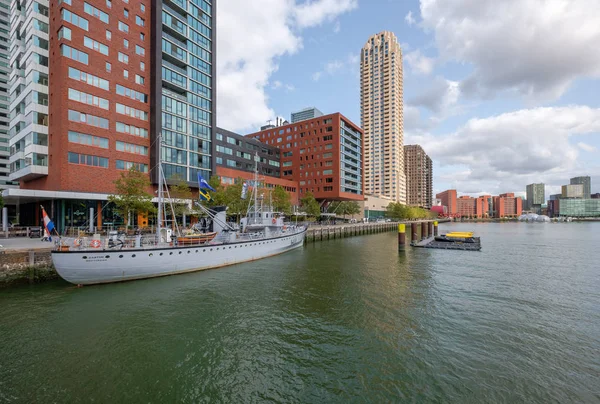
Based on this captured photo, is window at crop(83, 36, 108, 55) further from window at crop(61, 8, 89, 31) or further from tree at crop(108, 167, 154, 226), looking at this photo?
tree at crop(108, 167, 154, 226)

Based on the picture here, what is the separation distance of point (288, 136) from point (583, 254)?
82600 mm

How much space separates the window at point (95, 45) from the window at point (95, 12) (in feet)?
13.5

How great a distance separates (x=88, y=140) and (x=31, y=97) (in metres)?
10.6

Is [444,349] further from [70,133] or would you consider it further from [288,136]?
[288,136]

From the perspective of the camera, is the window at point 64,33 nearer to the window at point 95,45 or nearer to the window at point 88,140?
the window at point 95,45

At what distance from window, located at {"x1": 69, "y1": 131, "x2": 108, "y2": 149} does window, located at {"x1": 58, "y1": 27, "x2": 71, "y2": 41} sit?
1360cm

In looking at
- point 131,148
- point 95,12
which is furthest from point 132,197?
point 95,12

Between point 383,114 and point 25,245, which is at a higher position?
point 383,114

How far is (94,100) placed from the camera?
130 ft

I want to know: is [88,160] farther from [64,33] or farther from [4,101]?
[4,101]

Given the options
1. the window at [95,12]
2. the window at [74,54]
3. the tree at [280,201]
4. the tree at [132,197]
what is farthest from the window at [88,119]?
the tree at [280,201]

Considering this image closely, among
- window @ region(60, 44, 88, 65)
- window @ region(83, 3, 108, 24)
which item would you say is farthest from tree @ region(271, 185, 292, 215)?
window @ region(83, 3, 108, 24)

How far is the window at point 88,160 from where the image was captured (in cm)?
3706

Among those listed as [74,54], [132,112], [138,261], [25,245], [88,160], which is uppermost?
[74,54]
